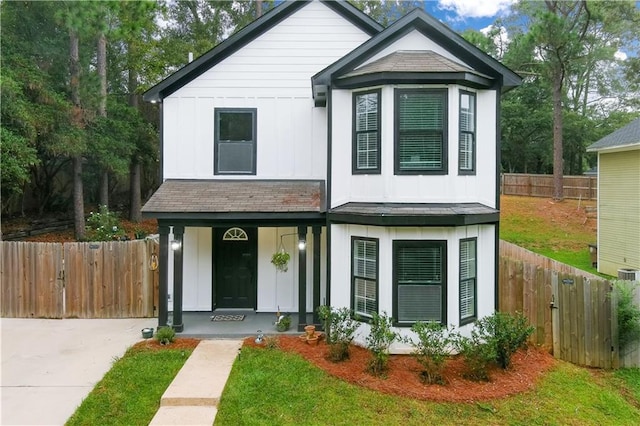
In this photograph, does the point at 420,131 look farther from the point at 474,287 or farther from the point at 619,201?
the point at 619,201

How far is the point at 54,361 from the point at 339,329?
523cm

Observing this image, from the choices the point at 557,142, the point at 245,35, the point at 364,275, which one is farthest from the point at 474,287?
the point at 557,142

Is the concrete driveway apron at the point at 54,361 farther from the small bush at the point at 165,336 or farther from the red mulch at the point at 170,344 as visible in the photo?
the small bush at the point at 165,336

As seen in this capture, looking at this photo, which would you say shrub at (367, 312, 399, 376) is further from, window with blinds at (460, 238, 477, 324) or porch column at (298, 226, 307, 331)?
porch column at (298, 226, 307, 331)

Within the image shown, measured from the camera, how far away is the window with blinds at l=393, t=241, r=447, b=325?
758 cm

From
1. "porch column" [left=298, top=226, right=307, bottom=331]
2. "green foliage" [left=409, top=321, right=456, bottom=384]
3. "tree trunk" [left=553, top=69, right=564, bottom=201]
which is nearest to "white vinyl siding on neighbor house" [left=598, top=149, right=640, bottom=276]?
"tree trunk" [left=553, top=69, right=564, bottom=201]

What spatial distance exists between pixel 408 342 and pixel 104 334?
21.0 ft

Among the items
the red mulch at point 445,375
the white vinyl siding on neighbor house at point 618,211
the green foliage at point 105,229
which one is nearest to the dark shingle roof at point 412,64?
the red mulch at point 445,375

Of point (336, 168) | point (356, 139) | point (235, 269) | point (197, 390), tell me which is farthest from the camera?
point (235, 269)

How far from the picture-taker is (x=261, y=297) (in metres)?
10.0

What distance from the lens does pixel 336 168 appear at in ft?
27.4

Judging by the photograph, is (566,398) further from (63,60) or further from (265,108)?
(63,60)

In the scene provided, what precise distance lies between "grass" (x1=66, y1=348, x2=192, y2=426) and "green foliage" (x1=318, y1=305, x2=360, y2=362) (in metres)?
2.68

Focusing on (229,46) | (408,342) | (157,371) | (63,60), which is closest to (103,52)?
(63,60)
